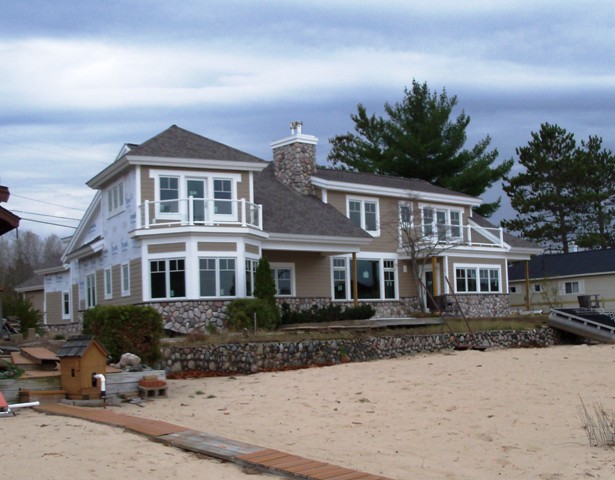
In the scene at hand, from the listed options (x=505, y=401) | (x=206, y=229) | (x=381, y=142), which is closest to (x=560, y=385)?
(x=505, y=401)

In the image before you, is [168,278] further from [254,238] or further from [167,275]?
[254,238]

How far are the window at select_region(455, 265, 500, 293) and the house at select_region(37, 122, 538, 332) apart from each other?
55 millimetres

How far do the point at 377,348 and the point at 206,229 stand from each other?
8313 millimetres

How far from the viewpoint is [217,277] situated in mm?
27422

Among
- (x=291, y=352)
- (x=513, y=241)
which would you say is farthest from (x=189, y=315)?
(x=513, y=241)

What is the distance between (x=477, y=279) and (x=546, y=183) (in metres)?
27.3

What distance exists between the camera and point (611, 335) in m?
25.5

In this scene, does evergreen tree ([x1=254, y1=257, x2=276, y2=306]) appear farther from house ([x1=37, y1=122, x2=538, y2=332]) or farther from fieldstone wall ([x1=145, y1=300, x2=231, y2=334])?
fieldstone wall ([x1=145, y1=300, x2=231, y2=334])

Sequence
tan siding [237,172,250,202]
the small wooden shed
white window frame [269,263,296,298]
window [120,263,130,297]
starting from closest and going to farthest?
the small wooden shed, window [120,263,130,297], tan siding [237,172,250,202], white window frame [269,263,296,298]

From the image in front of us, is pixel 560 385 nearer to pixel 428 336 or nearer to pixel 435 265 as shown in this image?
pixel 428 336

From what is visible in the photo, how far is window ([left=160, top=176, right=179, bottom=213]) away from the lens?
28.0 metres

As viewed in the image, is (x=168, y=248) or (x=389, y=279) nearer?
(x=168, y=248)

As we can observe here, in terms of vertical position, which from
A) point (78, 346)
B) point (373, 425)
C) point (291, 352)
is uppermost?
point (78, 346)

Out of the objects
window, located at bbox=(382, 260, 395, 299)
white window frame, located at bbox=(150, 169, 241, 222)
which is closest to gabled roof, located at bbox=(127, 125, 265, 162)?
white window frame, located at bbox=(150, 169, 241, 222)
